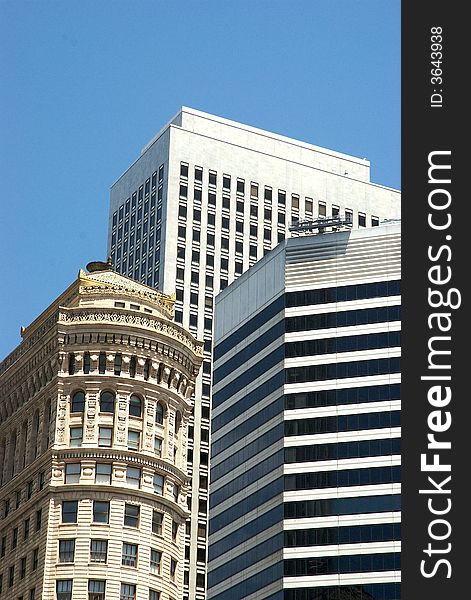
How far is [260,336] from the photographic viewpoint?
533 feet

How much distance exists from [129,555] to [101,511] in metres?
5.19

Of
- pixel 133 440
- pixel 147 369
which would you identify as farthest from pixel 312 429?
pixel 133 440

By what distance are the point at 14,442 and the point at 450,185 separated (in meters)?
122

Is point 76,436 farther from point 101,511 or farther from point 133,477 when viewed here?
point 101,511

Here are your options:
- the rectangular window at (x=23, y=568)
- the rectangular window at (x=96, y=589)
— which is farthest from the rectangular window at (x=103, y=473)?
the rectangular window at (x=23, y=568)

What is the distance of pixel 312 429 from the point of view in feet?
494

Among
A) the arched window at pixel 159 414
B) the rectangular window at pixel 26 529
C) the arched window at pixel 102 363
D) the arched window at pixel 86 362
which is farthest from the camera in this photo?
the arched window at pixel 159 414

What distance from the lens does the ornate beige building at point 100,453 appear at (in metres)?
139

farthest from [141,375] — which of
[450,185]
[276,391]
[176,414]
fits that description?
[450,185]

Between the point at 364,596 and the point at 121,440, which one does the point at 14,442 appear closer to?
the point at 121,440

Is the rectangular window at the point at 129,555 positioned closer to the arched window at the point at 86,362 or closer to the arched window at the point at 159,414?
the arched window at the point at 159,414

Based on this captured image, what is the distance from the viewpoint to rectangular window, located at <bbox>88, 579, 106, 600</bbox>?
136 meters

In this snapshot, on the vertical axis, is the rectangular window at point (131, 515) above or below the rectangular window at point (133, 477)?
below

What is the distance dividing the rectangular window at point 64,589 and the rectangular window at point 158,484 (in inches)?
541
